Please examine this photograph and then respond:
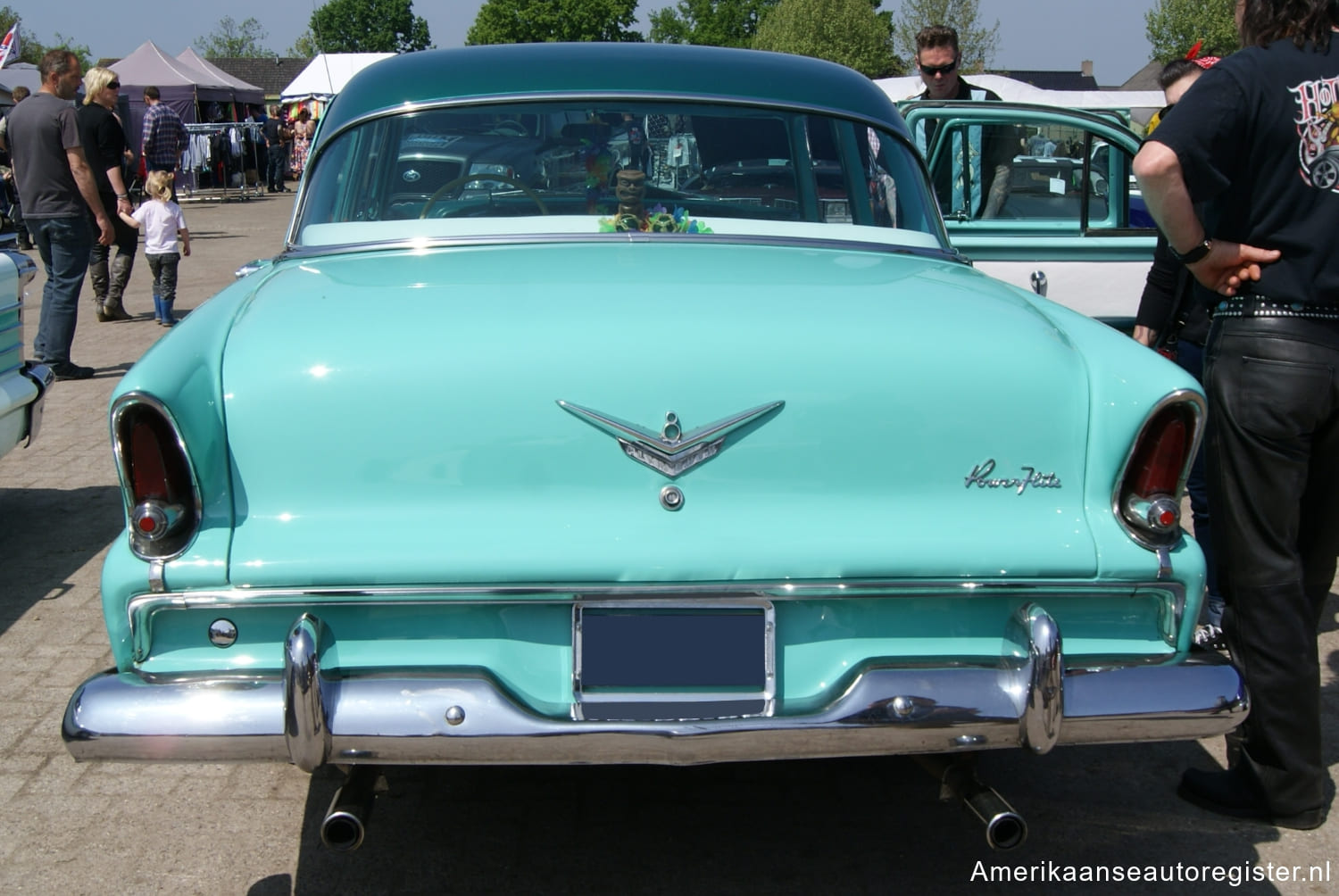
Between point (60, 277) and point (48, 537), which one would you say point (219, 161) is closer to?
point (60, 277)

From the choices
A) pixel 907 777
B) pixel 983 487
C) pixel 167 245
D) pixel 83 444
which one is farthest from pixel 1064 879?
pixel 167 245

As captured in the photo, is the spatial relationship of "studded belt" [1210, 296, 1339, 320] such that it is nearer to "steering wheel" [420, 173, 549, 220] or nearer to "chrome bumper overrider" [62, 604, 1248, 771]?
"chrome bumper overrider" [62, 604, 1248, 771]

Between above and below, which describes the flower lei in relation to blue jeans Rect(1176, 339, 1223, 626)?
above

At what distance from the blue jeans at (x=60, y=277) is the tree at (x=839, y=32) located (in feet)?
166

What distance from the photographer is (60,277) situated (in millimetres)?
8203

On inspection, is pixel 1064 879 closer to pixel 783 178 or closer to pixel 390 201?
pixel 783 178

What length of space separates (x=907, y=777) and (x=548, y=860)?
39.3 inches

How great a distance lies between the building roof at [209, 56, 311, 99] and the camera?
351 ft

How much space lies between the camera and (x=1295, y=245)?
296 centimetres

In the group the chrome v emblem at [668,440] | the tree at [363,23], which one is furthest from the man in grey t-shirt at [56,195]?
the tree at [363,23]

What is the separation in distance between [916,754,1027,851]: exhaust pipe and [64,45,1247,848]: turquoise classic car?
0.04 ft

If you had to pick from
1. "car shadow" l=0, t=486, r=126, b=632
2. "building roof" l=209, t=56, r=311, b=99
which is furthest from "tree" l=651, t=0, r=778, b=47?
"car shadow" l=0, t=486, r=126, b=632

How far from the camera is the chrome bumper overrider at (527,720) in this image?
235 centimetres

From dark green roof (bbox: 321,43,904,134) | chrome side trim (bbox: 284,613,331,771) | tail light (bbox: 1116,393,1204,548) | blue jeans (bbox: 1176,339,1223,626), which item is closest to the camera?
chrome side trim (bbox: 284,613,331,771)
